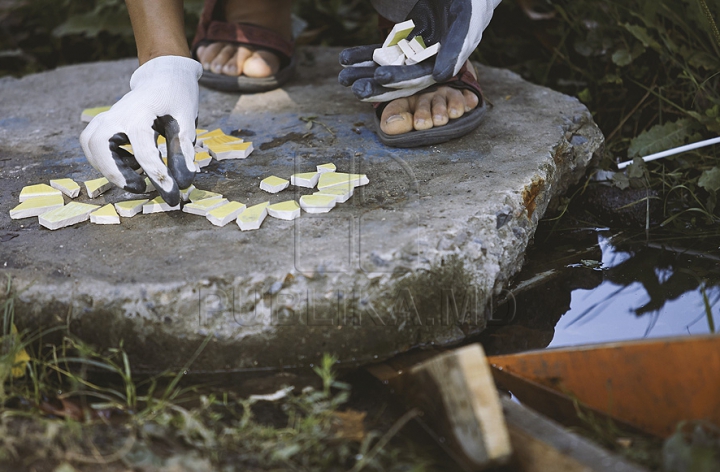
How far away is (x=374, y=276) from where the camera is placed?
61.3 inches

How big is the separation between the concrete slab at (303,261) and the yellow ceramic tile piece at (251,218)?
2 cm

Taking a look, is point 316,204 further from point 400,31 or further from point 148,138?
point 400,31

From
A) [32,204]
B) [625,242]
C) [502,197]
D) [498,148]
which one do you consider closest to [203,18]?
[32,204]

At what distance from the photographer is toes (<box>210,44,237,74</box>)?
2727mm

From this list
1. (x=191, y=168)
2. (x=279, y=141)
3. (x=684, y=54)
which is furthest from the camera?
(x=684, y=54)

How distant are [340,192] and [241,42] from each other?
1.24 meters

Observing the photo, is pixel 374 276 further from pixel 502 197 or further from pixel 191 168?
pixel 191 168

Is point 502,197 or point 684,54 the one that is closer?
point 502,197

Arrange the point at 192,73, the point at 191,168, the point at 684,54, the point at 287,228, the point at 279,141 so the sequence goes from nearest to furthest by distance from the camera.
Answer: the point at 287,228 < the point at 191,168 < the point at 192,73 < the point at 279,141 < the point at 684,54

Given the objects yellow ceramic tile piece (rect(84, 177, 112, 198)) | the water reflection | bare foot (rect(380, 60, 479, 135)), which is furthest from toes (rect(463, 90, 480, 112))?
yellow ceramic tile piece (rect(84, 177, 112, 198))

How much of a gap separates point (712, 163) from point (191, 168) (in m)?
1.86

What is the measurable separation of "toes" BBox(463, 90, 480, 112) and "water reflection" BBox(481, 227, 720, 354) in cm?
53

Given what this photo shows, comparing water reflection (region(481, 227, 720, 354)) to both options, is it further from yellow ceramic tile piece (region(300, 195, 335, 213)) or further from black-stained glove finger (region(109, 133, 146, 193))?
black-stained glove finger (region(109, 133, 146, 193))

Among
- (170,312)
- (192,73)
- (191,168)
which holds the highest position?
(192,73)
